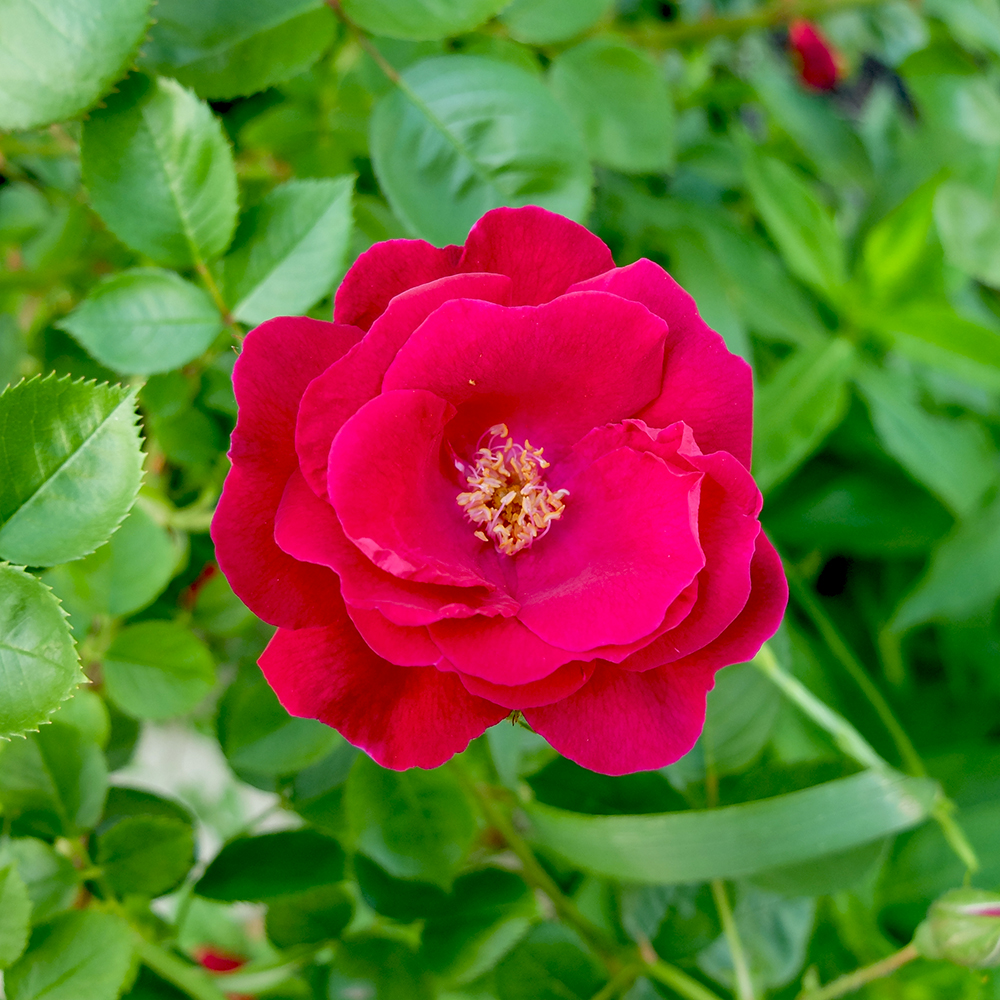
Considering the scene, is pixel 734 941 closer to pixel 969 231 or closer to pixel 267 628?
pixel 267 628

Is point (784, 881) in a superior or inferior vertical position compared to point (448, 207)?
inferior

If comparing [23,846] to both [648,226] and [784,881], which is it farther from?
[648,226]

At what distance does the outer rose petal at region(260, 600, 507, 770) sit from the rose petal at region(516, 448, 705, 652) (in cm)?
6

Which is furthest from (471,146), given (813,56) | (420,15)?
(813,56)

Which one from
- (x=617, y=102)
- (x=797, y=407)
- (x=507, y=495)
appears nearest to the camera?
(x=507, y=495)

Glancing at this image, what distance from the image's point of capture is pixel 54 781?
1.72ft

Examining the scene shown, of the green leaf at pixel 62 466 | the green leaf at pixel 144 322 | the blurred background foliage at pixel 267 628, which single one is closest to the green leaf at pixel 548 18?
the blurred background foliage at pixel 267 628

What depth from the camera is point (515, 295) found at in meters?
0.42

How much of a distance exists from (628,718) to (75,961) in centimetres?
35

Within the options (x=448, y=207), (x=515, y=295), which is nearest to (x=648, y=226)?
(x=448, y=207)

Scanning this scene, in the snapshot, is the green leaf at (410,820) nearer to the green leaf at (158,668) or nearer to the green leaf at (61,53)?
the green leaf at (158,668)

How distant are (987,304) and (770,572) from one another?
119 cm

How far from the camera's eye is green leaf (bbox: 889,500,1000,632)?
2.99 ft

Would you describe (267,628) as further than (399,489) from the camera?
Yes
